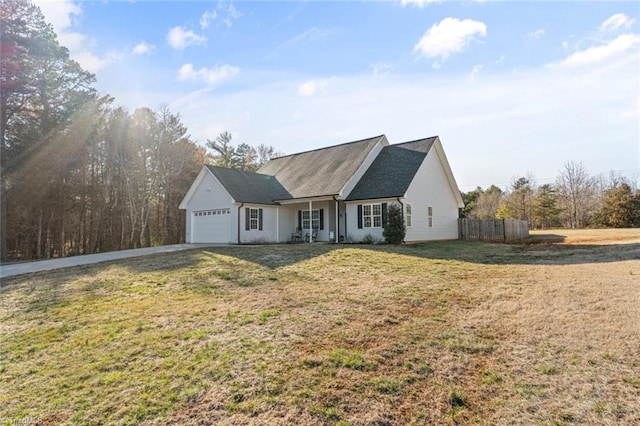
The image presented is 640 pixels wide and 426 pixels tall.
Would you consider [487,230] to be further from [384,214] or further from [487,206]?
[487,206]

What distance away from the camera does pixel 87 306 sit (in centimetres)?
786

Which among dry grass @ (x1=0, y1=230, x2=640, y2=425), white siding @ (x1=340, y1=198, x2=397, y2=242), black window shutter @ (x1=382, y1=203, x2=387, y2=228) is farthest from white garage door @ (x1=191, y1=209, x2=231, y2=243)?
dry grass @ (x1=0, y1=230, x2=640, y2=425)

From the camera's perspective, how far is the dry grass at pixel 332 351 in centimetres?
369

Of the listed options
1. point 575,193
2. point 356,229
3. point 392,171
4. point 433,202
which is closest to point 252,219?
point 356,229

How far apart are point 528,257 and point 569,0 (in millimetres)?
8447

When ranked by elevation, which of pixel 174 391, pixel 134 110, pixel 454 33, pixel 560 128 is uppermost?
pixel 134 110

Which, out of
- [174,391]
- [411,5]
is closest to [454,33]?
[411,5]

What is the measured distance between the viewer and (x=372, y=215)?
715 inches

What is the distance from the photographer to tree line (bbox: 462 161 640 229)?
3503 cm

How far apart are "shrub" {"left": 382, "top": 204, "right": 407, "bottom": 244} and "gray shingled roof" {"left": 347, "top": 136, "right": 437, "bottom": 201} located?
32.6 inches

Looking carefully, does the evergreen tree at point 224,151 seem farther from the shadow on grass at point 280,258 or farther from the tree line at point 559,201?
the tree line at point 559,201

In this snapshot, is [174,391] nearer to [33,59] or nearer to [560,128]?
[560,128]

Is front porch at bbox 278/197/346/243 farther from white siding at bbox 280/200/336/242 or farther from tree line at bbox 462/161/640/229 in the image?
tree line at bbox 462/161/640/229

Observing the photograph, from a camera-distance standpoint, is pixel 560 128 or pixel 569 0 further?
pixel 560 128
